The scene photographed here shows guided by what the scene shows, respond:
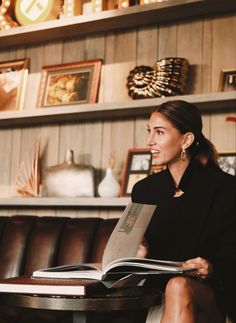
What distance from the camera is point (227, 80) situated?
2641 millimetres

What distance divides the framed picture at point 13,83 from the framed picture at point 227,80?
3.93 ft

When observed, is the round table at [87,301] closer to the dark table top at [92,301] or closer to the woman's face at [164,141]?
the dark table top at [92,301]

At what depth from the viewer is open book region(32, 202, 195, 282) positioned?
145 cm

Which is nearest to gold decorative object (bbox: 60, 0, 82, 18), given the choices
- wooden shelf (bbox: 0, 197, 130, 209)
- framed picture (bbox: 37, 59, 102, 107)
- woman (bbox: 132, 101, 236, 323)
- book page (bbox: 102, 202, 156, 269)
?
framed picture (bbox: 37, 59, 102, 107)

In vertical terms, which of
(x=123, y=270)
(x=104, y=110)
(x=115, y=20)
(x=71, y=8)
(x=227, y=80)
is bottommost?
(x=123, y=270)

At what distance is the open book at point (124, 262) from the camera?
4.76 ft

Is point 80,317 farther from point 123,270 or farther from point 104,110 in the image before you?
point 104,110

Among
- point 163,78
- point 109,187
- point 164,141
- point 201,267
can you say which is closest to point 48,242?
point 109,187

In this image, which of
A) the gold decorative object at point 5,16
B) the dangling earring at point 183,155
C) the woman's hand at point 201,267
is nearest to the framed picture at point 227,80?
the dangling earring at point 183,155

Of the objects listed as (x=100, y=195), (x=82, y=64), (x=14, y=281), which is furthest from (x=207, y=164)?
(x=82, y=64)

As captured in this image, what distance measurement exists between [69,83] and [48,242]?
0.93 meters

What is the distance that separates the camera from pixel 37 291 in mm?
1367

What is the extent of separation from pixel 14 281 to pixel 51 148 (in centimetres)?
174

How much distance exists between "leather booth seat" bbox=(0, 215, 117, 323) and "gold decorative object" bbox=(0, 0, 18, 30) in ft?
3.81
